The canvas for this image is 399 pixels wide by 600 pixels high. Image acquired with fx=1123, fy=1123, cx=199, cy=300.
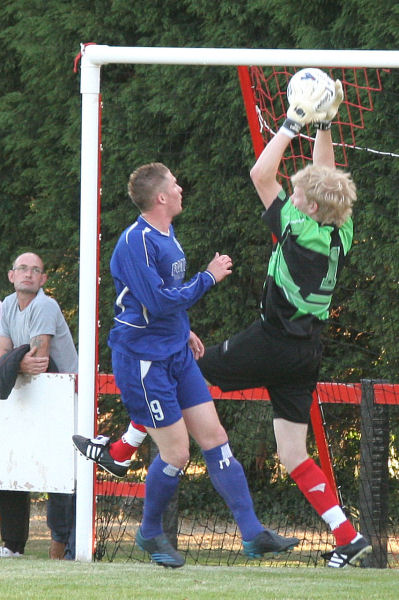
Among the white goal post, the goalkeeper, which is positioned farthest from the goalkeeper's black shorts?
the white goal post

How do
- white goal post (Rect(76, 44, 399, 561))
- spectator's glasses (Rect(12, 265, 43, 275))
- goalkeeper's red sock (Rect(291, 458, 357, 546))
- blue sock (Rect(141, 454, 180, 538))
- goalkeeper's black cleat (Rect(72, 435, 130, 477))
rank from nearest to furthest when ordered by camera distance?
1. goalkeeper's red sock (Rect(291, 458, 357, 546))
2. blue sock (Rect(141, 454, 180, 538))
3. goalkeeper's black cleat (Rect(72, 435, 130, 477))
4. white goal post (Rect(76, 44, 399, 561))
5. spectator's glasses (Rect(12, 265, 43, 275))

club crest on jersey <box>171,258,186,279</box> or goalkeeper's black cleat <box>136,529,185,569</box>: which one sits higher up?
club crest on jersey <box>171,258,186,279</box>

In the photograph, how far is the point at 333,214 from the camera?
482 centimetres

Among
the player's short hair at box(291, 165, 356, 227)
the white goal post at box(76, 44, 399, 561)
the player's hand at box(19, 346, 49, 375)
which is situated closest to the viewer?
the player's short hair at box(291, 165, 356, 227)

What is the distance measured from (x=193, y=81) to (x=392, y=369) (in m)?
2.86

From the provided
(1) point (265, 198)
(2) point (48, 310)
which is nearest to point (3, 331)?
(2) point (48, 310)

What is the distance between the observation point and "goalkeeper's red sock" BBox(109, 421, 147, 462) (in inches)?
212

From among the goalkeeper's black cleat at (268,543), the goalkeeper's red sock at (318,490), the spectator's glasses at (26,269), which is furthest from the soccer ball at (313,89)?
the spectator's glasses at (26,269)

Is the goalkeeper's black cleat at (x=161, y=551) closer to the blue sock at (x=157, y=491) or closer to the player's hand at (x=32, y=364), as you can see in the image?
the blue sock at (x=157, y=491)

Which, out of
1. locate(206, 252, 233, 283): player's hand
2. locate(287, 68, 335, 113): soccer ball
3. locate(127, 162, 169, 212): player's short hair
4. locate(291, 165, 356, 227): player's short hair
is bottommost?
locate(206, 252, 233, 283): player's hand

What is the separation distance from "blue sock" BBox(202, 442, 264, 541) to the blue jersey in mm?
522

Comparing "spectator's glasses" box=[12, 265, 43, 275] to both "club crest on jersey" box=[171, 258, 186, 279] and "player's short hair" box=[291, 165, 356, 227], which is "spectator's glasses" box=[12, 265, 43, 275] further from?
"player's short hair" box=[291, 165, 356, 227]

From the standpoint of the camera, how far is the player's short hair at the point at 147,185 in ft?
16.8

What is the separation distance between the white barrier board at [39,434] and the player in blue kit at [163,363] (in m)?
1.17
